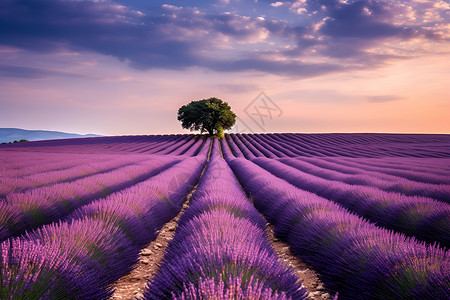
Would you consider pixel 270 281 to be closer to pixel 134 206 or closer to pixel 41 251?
pixel 41 251

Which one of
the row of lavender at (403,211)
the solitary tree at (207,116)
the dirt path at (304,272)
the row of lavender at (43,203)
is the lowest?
→ the dirt path at (304,272)

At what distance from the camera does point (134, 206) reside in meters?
3.65

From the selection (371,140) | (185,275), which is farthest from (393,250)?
(371,140)

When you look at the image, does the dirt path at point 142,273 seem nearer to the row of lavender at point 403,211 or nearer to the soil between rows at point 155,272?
the soil between rows at point 155,272

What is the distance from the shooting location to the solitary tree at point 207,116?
4188 centimetres

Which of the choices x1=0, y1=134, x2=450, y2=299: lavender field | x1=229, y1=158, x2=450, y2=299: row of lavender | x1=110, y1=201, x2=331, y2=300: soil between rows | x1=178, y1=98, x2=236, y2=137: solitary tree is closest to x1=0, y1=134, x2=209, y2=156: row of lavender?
x1=178, y1=98, x2=236, y2=137: solitary tree

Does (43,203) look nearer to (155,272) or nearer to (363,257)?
(155,272)

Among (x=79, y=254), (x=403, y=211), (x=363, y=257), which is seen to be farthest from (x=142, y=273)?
(x=403, y=211)

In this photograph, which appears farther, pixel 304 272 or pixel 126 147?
pixel 126 147

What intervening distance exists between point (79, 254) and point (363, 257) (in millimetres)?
2110

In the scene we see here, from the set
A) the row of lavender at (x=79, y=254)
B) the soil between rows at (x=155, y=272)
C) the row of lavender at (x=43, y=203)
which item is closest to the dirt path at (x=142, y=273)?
the soil between rows at (x=155, y=272)

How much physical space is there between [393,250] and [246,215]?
5.58 feet

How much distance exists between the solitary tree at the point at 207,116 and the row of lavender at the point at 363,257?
127ft

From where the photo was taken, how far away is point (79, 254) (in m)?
2.07
